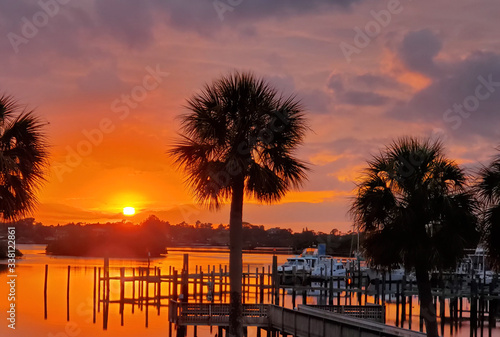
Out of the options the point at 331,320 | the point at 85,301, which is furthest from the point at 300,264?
the point at 331,320

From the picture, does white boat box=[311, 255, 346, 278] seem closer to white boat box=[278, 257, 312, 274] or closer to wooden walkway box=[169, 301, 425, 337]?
white boat box=[278, 257, 312, 274]

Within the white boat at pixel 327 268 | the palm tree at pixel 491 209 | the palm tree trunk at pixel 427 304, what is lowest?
the white boat at pixel 327 268

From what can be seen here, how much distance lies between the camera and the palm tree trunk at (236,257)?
85.1 ft

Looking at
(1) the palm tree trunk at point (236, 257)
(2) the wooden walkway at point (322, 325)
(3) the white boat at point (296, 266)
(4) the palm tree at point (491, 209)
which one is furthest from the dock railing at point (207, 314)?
(3) the white boat at point (296, 266)

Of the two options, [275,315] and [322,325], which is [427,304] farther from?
[275,315]

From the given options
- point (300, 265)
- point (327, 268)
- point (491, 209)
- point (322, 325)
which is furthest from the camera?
point (300, 265)

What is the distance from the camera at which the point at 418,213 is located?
2384cm

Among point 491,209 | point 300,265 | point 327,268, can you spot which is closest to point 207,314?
point 491,209

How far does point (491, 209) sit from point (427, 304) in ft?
17.1

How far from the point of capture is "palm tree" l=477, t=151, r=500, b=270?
19.5 metres

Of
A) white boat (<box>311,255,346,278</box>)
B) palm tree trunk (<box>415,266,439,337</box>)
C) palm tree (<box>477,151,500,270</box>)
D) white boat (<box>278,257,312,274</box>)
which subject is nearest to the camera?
palm tree (<box>477,151,500,270</box>)

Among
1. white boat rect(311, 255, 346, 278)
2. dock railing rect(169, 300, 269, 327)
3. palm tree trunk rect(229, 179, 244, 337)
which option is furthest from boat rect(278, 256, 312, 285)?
palm tree trunk rect(229, 179, 244, 337)

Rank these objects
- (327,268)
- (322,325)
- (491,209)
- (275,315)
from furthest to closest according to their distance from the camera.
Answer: (327,268) < (275,315) < (322,325) < (491,209)

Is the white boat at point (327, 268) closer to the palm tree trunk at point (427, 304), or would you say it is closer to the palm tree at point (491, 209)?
the palm tree trunk at point (427, 304)
